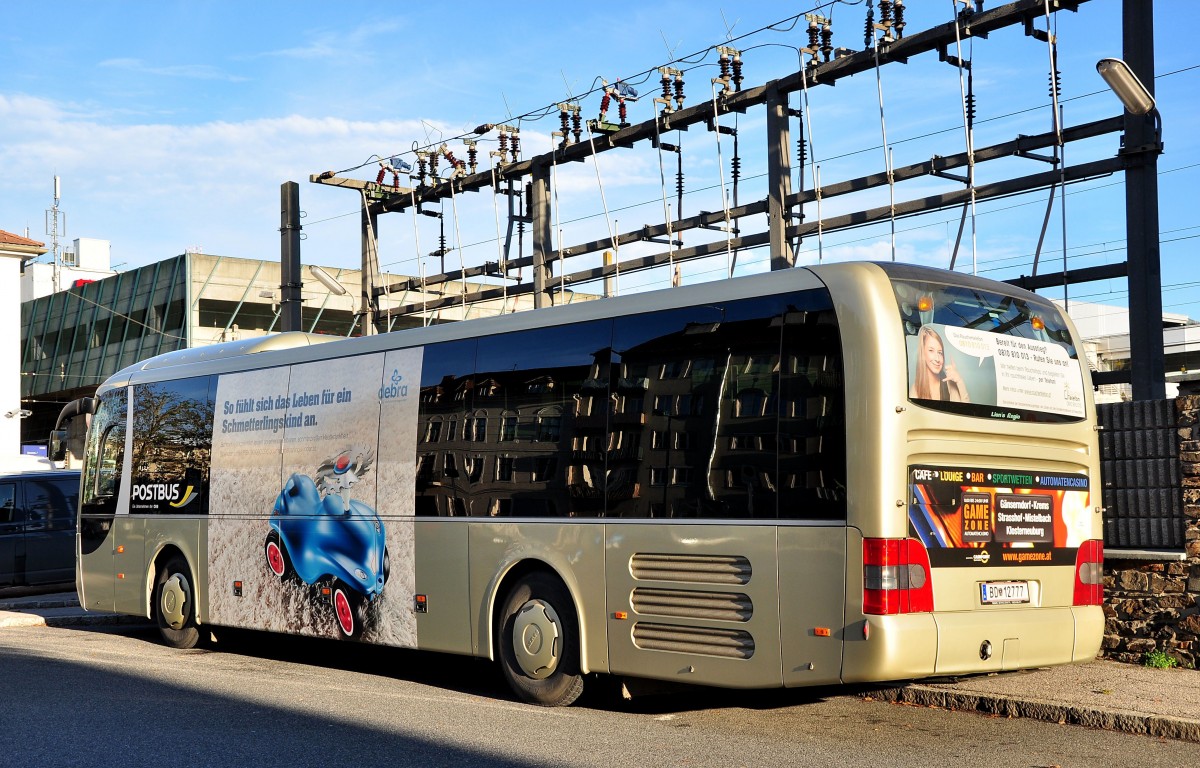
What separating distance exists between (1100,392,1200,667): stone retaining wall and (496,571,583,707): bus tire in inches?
166

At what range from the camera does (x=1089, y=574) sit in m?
8.81

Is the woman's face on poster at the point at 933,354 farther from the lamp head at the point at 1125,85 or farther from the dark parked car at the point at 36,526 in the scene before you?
the dark parked car at the point at 36,526

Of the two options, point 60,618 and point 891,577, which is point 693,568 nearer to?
point 891,577

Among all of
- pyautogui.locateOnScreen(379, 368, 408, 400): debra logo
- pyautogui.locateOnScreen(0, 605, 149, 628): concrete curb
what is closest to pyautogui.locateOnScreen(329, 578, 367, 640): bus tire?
pyautogui.locateOnScreen(379, 368, 408, 400): debra logo

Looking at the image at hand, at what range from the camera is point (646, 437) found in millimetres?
8938

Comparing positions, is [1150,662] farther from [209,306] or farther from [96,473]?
[209,306]

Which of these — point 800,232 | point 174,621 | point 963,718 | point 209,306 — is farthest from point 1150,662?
point 209,306

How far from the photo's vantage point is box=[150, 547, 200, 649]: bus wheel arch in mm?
14000

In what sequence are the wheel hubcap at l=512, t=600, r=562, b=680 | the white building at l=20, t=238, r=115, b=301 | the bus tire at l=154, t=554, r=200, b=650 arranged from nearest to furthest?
the wheel hubcap at l=512, t=600, r=562, b=680, the bus tire at l=154, t=554, r=200, b=650, the white building at l=20, t=238, r=115, b=301

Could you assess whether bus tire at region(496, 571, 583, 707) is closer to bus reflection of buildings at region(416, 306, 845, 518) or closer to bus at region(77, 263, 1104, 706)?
bus at region(77, 263, 1104, 706)

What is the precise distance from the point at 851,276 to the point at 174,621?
30.4ft

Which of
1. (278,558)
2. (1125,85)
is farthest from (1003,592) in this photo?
(278,558)

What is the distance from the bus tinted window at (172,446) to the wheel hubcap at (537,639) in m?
5.24

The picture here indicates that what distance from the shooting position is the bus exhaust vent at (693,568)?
26.9 ft
